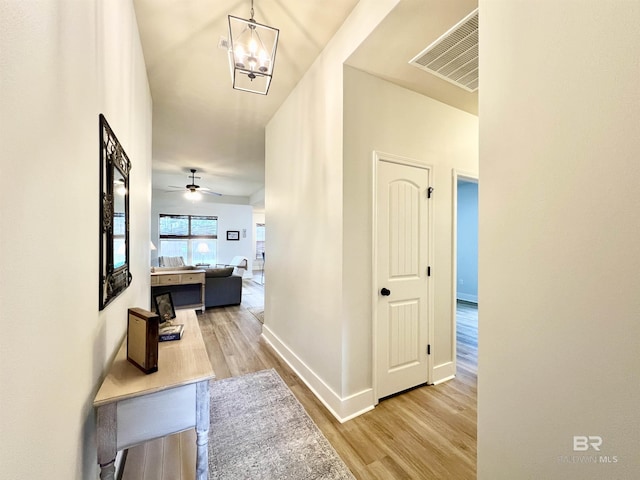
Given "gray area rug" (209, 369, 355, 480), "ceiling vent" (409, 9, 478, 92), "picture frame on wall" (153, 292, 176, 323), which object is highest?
"ceiling vent" (409, 9, 478, 92)

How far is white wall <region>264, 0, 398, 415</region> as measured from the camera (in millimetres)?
2156

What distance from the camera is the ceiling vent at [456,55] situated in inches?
69.4

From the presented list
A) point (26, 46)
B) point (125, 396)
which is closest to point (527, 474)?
point (125, 396)

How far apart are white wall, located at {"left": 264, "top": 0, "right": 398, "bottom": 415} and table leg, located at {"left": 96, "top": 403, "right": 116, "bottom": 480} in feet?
4.83

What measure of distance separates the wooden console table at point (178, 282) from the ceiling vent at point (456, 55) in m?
4.87

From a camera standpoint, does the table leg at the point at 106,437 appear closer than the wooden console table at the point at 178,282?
Yes

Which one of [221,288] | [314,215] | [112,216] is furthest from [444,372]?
[221,288]

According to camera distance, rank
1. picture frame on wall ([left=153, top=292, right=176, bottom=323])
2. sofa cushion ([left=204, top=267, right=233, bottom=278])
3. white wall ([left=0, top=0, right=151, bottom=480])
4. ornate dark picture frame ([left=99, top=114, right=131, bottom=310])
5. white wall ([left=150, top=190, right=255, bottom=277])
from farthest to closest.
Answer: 1. white wall ([left=150, top=190, right=255, bottom=277])
2. sofa cushion ([left=204, top=267, right=233, bottom=278])
3. picture frame on wall ([left=153, top=292, right=176, bottom=323])
4. ornate dark picture frame ([left=99, top=114, right=131, bottom=310])
5. white wall ([left=0, top=0, right=151, bottom=480])

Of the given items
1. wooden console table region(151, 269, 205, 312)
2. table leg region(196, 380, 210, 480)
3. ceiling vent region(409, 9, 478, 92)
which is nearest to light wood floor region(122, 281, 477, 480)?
table leg region(196, 380, 210, 480)

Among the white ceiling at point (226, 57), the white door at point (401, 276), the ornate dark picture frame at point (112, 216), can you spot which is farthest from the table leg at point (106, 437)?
the white ceiling at point (226, 57)

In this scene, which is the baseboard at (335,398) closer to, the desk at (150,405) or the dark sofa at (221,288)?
the desk at (150,405)

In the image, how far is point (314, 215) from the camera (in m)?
2.57

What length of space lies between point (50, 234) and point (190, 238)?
867 cm

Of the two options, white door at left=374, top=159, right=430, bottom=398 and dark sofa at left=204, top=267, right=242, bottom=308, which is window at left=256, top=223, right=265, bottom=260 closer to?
dark sofa at left=204, top=267, right=242, bottom=308
